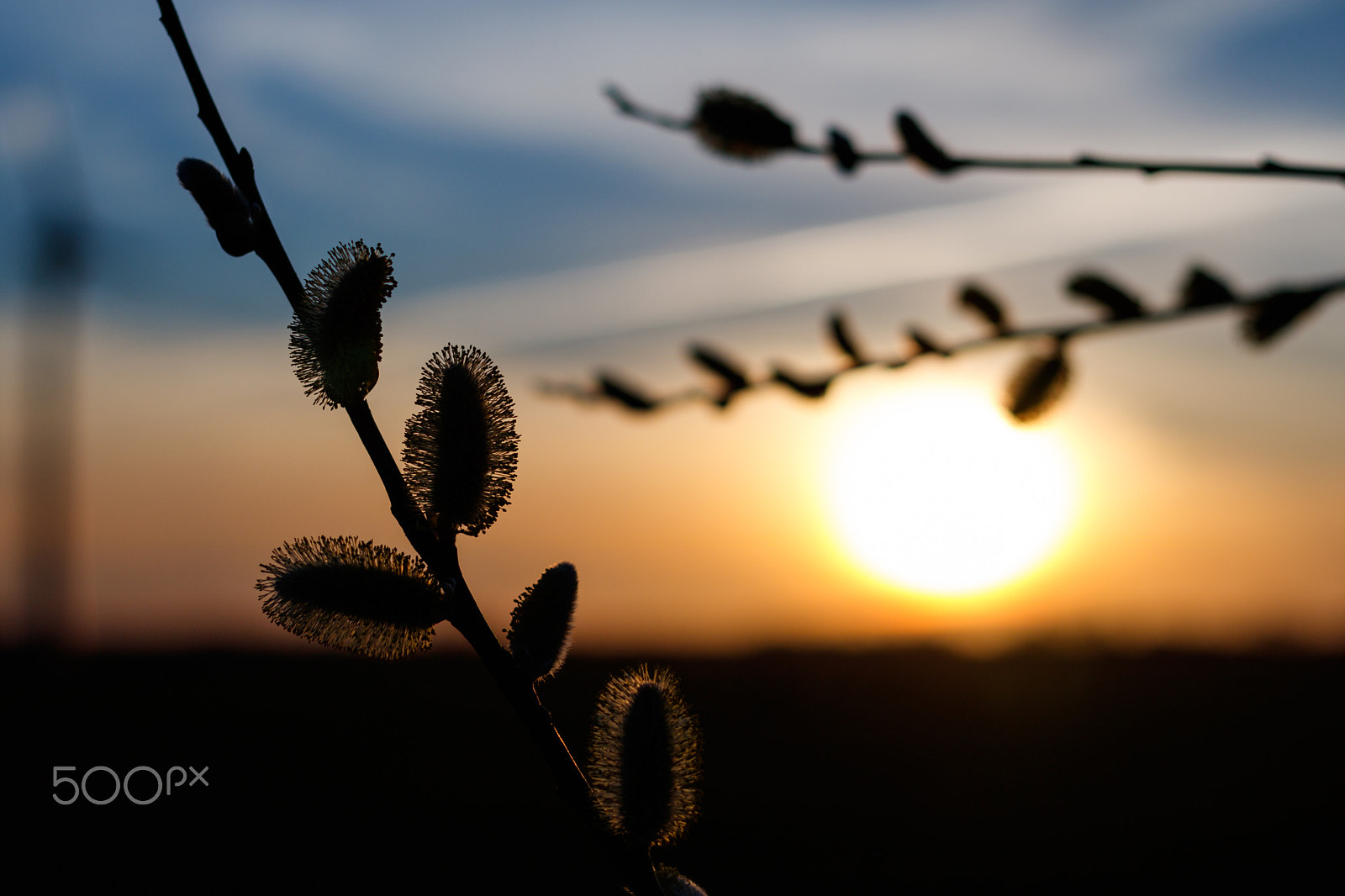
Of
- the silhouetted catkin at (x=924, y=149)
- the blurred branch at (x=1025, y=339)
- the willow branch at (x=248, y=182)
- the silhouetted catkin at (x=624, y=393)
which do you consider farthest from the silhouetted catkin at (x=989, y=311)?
the willow branch at (x=248, y=182)

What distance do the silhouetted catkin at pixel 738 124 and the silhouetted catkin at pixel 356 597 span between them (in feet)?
2.25

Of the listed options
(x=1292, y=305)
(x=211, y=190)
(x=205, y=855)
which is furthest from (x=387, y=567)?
(x=205, y=855)

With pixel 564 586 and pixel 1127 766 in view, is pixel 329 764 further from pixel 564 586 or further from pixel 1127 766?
pixel 564 586

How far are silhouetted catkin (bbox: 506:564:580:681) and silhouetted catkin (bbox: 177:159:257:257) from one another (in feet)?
2.08

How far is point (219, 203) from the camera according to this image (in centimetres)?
104

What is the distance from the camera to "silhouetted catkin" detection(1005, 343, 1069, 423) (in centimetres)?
68

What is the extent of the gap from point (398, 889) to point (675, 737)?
23.0m

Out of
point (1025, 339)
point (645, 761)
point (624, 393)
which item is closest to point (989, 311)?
point (1025, 339)

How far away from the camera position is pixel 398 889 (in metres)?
21.0

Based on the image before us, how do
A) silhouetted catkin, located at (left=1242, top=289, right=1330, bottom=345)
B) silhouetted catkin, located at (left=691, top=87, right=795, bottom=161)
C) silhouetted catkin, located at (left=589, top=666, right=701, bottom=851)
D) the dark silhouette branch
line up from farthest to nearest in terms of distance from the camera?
silhouetted catkin, located at (left=589, top=666, right=701, bottom=851)
the dark silhouette branch
silhouetted catkin, located at (left=691, top=87, right=795, bottom=161)
silhouetted catkin, located at (left=1242, top=289, right=1330, bottom=345)

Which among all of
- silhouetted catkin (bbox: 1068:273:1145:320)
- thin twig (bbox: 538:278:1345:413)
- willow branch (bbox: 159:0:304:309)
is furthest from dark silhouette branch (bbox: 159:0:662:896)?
silhouetted catkin (bbox: 1068:273:1145:320)

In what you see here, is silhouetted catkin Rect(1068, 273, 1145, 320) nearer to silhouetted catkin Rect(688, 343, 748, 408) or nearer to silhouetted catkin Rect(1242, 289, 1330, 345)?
silhouetted catkin Rect(1242, 289, 1330, 345)

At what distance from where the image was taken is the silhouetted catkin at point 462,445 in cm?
118

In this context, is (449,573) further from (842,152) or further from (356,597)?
(842,152)
